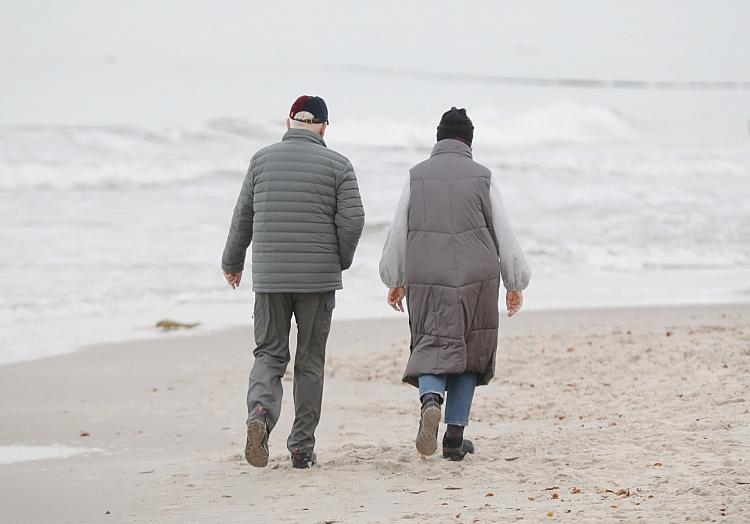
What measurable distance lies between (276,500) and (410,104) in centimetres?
2838

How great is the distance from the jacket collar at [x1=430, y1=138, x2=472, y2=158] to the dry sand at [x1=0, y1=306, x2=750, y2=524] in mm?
1252

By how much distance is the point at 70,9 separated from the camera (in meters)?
40.2

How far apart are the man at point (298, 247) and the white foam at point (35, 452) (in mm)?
1098

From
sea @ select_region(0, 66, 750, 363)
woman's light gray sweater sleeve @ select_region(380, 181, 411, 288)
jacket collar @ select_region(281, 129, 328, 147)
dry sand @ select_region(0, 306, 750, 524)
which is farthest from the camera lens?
sea @ select_region(0, 66, 750, 363)

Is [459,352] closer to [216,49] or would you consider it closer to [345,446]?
[345,446]

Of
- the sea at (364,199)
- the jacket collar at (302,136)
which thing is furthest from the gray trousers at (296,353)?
the sea at (364,199)

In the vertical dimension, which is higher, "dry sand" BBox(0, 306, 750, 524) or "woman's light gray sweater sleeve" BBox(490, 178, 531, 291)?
"woman's light gray sweater sleeve" BBox(490, 178, 531, 291)

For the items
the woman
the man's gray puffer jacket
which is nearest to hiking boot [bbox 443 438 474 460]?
the woman

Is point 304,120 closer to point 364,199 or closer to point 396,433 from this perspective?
point 396,433

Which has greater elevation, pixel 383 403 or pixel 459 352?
pixel 459 352

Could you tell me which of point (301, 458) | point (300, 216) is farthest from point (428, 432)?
point (300, 216)

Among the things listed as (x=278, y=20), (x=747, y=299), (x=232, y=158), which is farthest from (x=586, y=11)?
(x=747, y=299)

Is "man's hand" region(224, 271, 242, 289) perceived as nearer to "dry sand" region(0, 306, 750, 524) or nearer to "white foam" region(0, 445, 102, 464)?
"dry sand" region(0, 306, 750, 524)

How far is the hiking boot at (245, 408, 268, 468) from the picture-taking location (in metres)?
4.41
